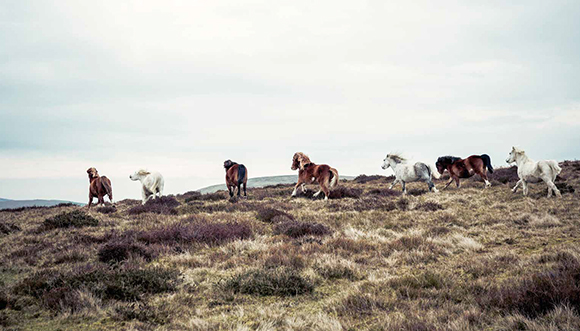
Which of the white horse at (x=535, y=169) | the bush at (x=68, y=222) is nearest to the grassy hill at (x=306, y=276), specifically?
the bush at (x=68, y=222)

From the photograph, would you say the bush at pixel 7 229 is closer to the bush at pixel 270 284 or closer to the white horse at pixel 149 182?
the white horse at pixel 149 182

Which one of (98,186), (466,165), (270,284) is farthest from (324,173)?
(98,186)

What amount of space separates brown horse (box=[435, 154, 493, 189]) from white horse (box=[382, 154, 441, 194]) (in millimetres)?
1743

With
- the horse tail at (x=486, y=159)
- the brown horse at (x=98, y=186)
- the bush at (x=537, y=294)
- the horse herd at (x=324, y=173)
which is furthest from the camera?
the horse tail at (x=486, y=159)

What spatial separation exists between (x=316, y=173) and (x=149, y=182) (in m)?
8.00

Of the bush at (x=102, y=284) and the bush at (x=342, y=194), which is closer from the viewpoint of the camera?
the bush at (x=102, y=284)

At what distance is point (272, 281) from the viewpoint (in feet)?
15.9

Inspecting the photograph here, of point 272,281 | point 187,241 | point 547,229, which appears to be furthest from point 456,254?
point 187,241

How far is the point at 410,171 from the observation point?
17.1 m

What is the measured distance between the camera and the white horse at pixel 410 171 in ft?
54.7

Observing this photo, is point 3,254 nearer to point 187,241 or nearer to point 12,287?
point 12,287

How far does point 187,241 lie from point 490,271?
6006mm

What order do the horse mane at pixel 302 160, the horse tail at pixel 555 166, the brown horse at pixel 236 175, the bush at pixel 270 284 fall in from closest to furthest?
the bush at pixel 270 284, the horse tail at pixel 555 166, the horse mane at pixel 302 160, the brown horse at pixel 236 175

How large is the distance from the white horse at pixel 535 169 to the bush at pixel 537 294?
33.5 feet
